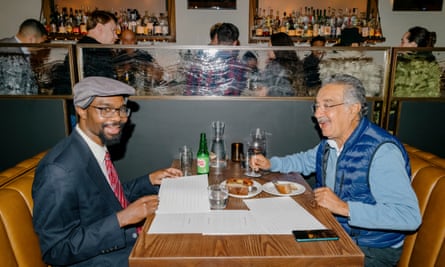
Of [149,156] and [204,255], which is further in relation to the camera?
[149,156]

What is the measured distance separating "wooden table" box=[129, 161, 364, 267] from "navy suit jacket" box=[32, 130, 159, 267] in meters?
0.23

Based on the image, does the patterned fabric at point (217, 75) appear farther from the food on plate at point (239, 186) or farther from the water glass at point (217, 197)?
the water glass at point (217, 197)

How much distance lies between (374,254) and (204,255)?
0.97 m

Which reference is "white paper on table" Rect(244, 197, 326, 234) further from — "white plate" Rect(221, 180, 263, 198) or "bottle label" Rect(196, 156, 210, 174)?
"bottle label" Rect(196, 156, 210, 174)

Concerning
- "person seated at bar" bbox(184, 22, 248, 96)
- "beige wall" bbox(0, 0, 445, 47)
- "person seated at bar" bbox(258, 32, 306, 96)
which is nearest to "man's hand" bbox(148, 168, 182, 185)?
"person seated at bar" bbox(184, 22, 248, 96)

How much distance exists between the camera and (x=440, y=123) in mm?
2814

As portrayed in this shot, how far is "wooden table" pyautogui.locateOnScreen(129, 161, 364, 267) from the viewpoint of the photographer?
1127 mm

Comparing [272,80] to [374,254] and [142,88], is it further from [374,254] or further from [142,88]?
[374,254]

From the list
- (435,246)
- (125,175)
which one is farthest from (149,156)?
(435,246)

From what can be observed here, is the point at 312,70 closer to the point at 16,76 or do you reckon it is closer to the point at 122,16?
the point at 16,76

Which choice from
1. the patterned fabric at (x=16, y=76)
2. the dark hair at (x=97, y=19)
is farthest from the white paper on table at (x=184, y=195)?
the dark hair at (x=97, y=19)

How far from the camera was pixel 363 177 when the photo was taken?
159cm

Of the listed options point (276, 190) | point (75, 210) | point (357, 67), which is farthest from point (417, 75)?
point (75, 210)

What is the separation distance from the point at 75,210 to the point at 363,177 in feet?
4.31
